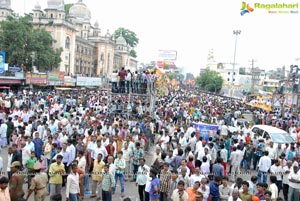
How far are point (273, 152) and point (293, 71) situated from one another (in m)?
17.3

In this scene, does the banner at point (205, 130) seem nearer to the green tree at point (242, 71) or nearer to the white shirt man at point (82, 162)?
the white shirt man at point (82, 162)

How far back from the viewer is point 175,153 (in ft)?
28.0

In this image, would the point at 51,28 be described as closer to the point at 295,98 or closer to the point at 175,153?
the point at 295,98

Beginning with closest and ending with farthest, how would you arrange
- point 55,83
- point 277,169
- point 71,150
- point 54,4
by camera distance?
point 71,150 → point 277,169 → point 55,83 → point 54,4

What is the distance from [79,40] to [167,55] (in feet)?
92.0

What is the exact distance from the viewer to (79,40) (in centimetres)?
6050

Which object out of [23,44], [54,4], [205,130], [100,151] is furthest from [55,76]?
[100,151]

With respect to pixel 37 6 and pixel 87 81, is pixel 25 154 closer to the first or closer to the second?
pixel 87 81

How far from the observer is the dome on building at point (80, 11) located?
222 feet

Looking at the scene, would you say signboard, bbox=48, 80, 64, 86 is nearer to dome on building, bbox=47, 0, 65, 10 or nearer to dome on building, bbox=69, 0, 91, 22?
dome on building, bbox=47, 0, 65, 10

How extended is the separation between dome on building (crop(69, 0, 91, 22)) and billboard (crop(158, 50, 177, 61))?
117 ft

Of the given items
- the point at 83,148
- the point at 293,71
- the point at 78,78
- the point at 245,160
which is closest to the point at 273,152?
the point at 245,160

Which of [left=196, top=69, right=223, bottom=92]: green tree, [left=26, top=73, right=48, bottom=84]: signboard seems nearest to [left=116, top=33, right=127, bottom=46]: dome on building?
[left=196, top=69, right=223, bottom=92]: green tree

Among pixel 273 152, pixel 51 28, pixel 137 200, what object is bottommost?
pixel 137 200
